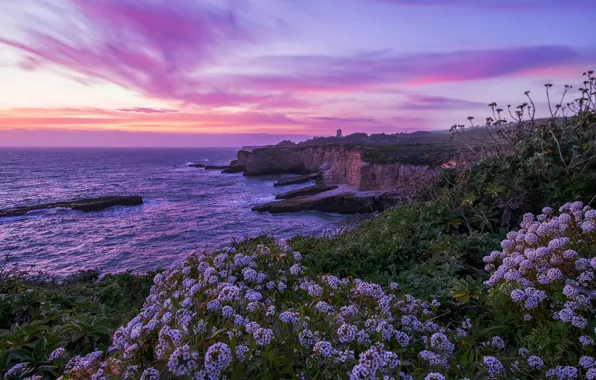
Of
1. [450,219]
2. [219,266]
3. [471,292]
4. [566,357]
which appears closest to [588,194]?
[450,219]

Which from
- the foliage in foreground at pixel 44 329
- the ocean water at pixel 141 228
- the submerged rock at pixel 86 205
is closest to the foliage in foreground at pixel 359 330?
the foliage in foreground at pixel 44 329

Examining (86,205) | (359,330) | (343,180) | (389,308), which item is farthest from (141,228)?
(359,330)

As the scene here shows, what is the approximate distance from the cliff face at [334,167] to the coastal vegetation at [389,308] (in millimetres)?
3574

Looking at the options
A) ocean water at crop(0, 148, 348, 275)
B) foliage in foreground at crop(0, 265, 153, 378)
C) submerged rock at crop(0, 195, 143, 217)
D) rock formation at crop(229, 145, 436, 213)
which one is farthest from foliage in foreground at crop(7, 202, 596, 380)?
submerged rock at crop(0, 195, 143, 217)

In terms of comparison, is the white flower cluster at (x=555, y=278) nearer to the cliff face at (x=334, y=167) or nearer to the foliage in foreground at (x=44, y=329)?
the foliage in foreground at (x=44, y=329)

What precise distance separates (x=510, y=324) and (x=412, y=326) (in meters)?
1.27

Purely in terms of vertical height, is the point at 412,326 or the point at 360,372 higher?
the point at 360,372

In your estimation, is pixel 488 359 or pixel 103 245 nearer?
pixel 488 359

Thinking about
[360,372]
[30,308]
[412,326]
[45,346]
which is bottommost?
[30,308]

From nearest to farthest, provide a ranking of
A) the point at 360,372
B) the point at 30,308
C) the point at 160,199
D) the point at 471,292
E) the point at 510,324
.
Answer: the point at 360,372 → the point at 510,324 → the point at 471,292 → the point at 30,308 → the point at 160,199

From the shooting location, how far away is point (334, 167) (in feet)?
161

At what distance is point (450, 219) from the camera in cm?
702

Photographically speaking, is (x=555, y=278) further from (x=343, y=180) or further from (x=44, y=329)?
(x=343, y=180)

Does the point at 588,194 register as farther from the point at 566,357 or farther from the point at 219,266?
the point at 219,266
